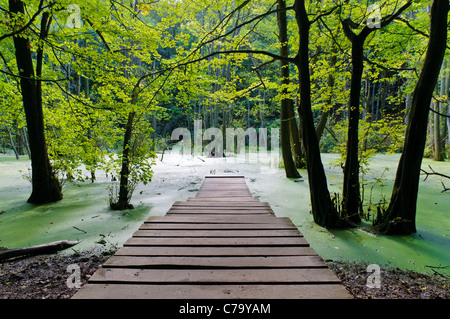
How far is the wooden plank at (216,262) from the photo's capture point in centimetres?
130

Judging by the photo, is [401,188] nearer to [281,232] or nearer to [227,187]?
[281,232]

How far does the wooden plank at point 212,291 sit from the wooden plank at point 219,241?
47cm

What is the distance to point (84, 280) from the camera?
1967mm

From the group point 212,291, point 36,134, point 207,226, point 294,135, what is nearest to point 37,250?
point 207,226

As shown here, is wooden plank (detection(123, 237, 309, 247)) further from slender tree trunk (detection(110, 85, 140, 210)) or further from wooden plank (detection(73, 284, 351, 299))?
slender tree trunk (detection(110, 85, 140, 210))

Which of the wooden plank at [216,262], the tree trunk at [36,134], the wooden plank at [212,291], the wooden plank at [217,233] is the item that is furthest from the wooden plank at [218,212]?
the tree trunk at [36,134]

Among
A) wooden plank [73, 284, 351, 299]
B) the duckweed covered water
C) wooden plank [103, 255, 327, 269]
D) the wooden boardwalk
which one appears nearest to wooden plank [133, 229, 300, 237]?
the wooden boardwalk

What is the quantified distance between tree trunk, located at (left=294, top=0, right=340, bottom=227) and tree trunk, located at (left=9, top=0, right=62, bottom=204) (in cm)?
425

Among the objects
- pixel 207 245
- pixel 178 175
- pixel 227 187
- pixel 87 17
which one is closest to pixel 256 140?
pixel 178 175

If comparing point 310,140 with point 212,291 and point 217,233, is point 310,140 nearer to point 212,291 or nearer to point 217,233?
point 217,233

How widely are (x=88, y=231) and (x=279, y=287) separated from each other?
9.10ft

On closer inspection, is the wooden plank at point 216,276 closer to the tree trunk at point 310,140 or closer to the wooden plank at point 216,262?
the wooden plank at point 216,262

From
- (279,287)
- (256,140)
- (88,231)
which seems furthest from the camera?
(256,140)
